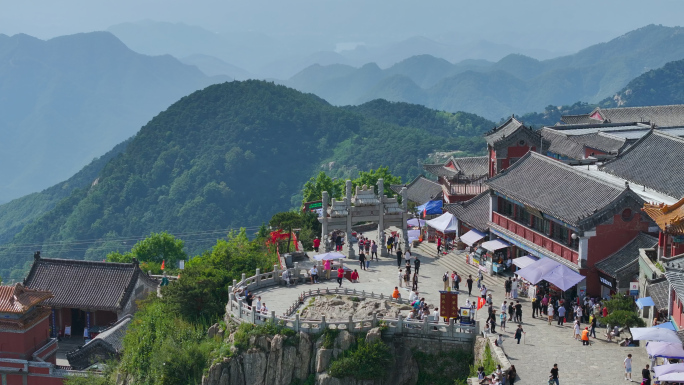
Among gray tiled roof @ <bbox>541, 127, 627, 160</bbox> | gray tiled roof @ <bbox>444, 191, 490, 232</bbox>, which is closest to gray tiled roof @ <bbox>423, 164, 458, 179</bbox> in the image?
gray tiled roof @ <bbox>541, 127, 627, 160</bbox>

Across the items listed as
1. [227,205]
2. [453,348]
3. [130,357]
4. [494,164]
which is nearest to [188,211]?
[227,205]

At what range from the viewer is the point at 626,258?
1521 inches

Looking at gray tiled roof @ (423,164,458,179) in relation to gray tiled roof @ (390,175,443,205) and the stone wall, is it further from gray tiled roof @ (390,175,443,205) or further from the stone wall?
the stone wall

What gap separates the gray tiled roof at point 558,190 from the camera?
39.9 metres

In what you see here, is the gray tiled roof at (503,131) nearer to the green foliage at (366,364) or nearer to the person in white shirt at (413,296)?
the person in white shirt at (413,296)

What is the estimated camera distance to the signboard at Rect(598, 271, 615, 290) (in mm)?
38469

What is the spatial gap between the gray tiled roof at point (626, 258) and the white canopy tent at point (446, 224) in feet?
48.6

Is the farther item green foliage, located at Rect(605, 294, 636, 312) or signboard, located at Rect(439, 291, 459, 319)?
green foliage, located at Rect(605, 294, 636, 312)

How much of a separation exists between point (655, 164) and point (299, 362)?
93.5 feet

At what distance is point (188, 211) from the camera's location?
A: 15738 centimetres

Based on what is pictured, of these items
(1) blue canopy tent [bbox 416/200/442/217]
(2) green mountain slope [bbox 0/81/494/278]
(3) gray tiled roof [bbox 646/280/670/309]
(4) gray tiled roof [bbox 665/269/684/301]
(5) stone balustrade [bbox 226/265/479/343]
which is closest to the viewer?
(4) gray tiled roof [bbox 665/269/684/301]

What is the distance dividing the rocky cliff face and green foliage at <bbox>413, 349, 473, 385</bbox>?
34cm

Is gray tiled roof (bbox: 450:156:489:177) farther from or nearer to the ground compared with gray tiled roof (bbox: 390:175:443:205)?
farther from the ground

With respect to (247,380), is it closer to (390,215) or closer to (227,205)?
(390,215)
